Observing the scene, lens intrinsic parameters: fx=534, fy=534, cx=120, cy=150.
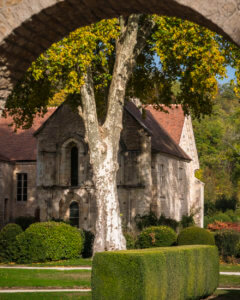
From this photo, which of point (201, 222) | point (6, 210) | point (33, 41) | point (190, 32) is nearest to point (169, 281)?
point (33, 41)

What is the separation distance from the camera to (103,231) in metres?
21.4

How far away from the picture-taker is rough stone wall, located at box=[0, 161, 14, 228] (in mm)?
35531

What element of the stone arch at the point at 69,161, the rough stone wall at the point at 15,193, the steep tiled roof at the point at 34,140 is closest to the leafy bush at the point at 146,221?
the stone arch at the point at 69,161

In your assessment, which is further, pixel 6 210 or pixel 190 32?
pixel 6 210

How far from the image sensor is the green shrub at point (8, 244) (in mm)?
22062

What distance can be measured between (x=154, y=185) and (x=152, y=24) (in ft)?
46.7

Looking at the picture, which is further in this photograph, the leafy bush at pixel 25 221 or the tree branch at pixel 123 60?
the leafy bush at pixel 25 221

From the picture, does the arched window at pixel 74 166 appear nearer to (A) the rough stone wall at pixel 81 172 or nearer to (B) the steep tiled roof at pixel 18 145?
(A) the rough stone wall at pixel 81 172

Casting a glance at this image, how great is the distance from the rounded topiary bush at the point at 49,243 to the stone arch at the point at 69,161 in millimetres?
9432

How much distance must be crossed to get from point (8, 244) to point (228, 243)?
9266 millimetres

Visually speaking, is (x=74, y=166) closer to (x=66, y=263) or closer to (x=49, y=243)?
(x=49, y=243)

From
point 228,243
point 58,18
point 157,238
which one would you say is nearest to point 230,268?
point 228,243

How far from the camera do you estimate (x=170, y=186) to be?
37125 millimetres

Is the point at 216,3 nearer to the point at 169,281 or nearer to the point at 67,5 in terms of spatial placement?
the point at 67,5
